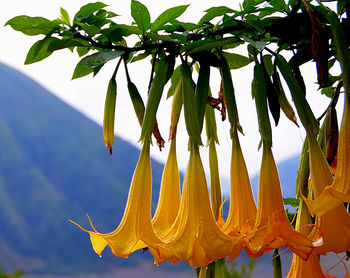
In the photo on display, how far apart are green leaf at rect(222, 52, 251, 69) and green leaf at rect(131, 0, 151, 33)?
0.40ft

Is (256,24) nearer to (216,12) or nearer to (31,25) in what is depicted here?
(216,12)

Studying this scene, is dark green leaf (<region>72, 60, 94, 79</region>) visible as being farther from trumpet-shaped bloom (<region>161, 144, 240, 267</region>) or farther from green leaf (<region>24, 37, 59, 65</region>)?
trumpet-shaped bloom (<region>161, 144, 240, 267</region>)

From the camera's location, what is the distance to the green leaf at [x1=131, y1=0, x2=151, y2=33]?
0.38 m

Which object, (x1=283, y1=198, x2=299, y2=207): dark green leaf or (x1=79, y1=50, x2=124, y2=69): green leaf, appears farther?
(x1=283, y1=198, x2=299, y2=207): dark green leaf

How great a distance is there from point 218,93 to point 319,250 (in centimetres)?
19

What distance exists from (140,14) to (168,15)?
25 millimetres

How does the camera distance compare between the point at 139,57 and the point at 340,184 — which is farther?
the point at 139,57

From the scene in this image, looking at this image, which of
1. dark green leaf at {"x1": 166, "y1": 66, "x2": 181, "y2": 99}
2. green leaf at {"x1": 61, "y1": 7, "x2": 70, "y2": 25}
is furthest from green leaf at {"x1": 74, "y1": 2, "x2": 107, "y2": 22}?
dark green leaf at {"x1": 166, "y1": 66, "x2": 181, "y2": 99}

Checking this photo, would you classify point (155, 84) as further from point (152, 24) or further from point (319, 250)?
point (319, 250)

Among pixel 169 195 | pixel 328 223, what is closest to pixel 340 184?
pixel 328 223

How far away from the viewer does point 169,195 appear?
380 millimetres

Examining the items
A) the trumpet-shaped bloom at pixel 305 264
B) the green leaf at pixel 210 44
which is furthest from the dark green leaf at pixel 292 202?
the green leaf at pixel 210 44

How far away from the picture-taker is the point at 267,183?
13.4 inches

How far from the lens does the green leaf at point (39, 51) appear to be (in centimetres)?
39
